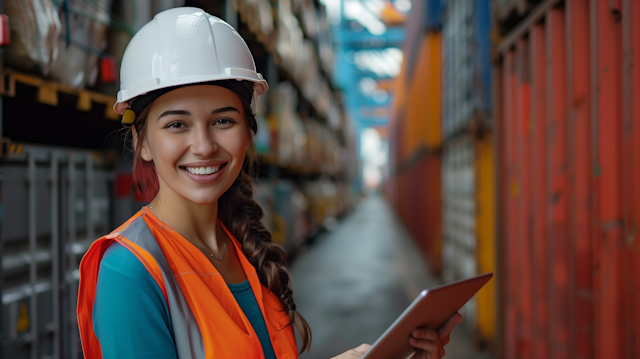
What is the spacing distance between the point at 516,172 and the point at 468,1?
220 centimetres

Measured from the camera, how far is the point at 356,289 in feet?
18.2

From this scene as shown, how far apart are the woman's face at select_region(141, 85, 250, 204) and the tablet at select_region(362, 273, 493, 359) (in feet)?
1.95

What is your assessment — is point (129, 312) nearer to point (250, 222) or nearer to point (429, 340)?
point (250, 222)

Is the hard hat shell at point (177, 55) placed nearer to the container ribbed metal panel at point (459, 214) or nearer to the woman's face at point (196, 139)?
the woman's face at point (196, 139)

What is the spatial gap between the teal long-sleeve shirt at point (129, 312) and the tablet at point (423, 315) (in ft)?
1.54

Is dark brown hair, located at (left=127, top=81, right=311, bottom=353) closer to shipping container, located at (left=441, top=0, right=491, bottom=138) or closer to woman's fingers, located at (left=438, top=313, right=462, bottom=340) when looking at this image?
woman's fingers, located at (left=438, top=313, right=462, bottom=340)

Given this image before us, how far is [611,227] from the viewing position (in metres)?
1.79

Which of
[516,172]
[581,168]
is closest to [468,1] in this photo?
[516,172]

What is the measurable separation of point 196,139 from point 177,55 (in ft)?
0.73

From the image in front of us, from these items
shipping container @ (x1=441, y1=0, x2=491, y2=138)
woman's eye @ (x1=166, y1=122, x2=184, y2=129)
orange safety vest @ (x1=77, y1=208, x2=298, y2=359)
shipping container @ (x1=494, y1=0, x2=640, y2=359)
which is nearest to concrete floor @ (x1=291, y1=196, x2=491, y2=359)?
shipping container @ (x1=494, y1=0, x2=640, y2=359)

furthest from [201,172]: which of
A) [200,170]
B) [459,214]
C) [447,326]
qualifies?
[459,214]

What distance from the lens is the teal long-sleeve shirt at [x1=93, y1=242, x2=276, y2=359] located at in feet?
2.83

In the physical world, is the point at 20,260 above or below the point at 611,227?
below

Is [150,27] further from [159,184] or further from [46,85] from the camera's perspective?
[46,85]
